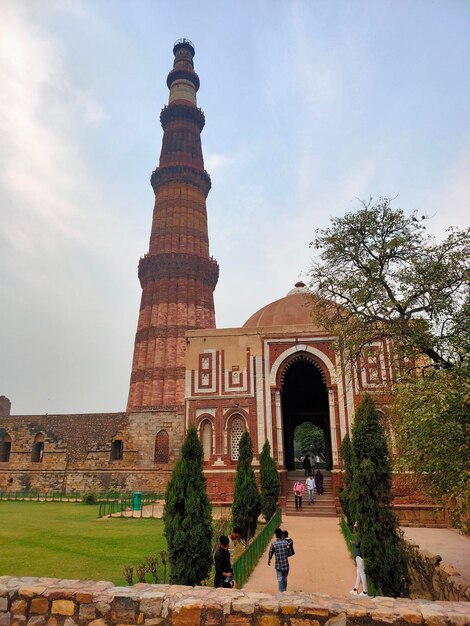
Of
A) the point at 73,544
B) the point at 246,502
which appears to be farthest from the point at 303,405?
the point at 73,544

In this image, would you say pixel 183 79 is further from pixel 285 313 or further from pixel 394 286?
pixel 394 286

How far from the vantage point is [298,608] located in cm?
381

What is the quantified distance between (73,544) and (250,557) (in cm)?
422

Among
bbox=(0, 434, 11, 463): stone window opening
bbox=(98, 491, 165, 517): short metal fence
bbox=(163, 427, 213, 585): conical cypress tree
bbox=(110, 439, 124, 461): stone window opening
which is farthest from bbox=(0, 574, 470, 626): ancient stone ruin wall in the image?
bbox=(0, 434, 11, 463): stone window opening

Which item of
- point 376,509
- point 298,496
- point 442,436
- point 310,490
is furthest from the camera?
point 310,490

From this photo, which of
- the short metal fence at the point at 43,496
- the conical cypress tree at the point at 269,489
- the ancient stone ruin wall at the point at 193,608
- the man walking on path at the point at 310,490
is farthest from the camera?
the short metal fence at the point at 43,496

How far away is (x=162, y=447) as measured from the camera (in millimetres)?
22688

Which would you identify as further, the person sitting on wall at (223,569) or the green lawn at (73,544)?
the green lawn at (73,544)

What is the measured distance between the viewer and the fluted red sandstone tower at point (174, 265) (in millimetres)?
27234

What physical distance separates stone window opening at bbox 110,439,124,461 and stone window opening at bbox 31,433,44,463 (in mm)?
4225

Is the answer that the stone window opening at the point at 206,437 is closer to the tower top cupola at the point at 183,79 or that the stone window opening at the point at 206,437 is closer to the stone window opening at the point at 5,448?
the stone window opening at the point at 5,448

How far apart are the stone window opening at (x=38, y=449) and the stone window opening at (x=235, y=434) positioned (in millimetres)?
12671

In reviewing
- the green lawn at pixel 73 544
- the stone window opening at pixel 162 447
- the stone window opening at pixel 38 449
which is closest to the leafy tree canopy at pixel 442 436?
the green lawn at pixel 73 544

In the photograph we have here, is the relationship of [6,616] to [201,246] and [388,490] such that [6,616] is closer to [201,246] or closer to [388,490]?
[388,490]
